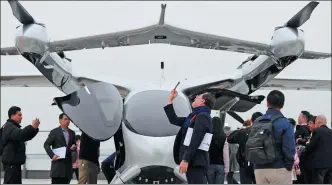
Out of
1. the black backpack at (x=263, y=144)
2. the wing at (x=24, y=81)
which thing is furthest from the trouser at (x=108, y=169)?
the wing at (x=24, y=81)

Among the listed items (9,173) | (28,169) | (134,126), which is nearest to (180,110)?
(134,126)

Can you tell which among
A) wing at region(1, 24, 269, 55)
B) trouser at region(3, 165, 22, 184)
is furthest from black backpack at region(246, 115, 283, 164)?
trouser at region(3, 165, 22, 184)

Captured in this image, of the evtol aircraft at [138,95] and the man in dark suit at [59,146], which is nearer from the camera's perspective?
the evtol aircraft at [138,95]

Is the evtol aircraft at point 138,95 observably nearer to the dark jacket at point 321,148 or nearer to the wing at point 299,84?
the dark jacket at point 321,148

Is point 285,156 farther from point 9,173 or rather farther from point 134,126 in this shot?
point 9,173

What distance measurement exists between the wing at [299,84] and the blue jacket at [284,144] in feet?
26.2

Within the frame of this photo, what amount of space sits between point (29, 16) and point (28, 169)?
40.8ft

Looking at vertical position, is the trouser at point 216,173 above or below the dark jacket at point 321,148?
below

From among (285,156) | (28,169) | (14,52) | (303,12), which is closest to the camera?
(285,156)

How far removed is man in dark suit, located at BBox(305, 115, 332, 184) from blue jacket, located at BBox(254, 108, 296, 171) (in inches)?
95.8

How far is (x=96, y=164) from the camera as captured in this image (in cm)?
935

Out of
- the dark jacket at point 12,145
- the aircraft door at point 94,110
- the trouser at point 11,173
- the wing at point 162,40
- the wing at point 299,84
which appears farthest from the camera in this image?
the wing at point 299,84

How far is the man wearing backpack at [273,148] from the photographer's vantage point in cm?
628

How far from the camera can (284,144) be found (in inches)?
246
